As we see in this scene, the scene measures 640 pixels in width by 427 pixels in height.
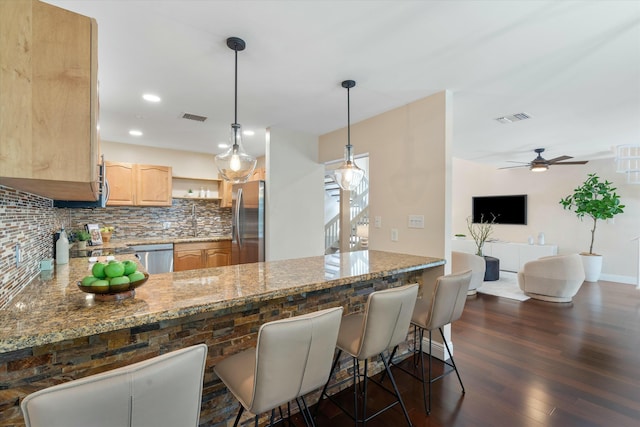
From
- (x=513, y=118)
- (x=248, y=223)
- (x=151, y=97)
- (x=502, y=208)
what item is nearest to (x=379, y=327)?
(x=151, y=97)

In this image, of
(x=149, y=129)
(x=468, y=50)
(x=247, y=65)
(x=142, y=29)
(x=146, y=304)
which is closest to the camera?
(x=146, y=304)

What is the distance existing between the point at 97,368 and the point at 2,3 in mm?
1400

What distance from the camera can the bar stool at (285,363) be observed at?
1.20 m

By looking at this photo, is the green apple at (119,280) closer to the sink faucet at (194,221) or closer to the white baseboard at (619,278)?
the sink faucet at (194,221)

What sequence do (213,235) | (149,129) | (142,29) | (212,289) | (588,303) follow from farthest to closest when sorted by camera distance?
1. (213,235)
2. (588,303)
3. (149,129)
4. (142,29)
5. (212,289)

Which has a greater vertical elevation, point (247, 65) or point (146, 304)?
point (247, 65)

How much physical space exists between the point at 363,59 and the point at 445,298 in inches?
73.7

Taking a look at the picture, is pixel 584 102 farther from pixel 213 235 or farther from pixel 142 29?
pixel 213 235

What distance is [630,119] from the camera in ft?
12.1

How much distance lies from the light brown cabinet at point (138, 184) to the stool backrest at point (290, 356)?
4.54 meters

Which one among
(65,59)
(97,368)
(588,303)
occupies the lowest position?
(588,303)

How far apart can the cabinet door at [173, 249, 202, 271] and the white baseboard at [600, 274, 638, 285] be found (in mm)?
7940

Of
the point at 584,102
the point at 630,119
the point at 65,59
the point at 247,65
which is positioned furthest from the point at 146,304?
the point at 630,119

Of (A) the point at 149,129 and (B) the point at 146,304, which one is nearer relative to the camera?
(B) the point at 146,304
